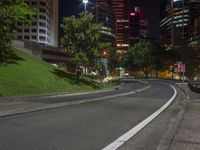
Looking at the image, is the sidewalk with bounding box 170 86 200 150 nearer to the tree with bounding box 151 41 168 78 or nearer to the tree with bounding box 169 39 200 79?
the tree with bounding box 169 39 200 79

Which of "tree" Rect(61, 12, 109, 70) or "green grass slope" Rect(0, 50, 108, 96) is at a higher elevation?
"tree" Rect(61, 12, 109, 70)

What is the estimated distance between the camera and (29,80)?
37.9 m

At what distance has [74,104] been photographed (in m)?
23.3

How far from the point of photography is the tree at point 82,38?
53.1 meters

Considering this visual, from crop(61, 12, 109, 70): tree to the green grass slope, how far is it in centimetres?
459

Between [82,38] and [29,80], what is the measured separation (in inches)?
639

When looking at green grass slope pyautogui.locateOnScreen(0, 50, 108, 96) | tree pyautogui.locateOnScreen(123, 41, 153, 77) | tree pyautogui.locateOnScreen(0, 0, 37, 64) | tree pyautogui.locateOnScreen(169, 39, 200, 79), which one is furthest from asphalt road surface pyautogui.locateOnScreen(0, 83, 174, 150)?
tree pyautogui.locateOnScreen(123, 41, 153, 77)

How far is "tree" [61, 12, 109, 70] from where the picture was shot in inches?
2090

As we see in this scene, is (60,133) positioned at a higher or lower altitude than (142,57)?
lower

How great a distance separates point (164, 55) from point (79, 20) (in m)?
87.9

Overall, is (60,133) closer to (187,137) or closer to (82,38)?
(187,137)

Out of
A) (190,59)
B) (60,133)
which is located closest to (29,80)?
(60,133)

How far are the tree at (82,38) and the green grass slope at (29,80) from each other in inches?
181

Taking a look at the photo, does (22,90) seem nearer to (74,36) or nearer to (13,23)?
(13,23)
